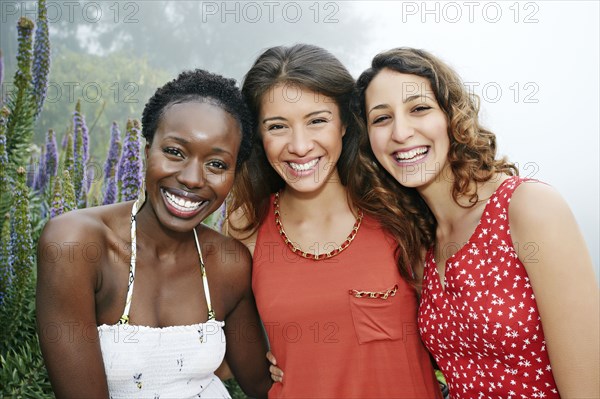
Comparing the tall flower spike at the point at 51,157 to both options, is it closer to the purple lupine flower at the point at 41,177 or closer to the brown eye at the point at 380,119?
the purple lupine flower at the point at 41,177

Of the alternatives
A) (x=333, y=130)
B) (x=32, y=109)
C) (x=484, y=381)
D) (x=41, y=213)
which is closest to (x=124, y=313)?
(x=333, y=130)

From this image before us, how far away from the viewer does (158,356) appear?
6.26 ft

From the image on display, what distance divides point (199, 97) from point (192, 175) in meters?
0.31

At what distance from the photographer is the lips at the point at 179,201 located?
6.34 feet

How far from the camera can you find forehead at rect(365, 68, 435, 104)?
2.14 m

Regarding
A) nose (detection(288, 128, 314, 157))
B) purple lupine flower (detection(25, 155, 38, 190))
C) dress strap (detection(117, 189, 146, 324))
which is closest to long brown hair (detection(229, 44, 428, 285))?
nose (detection(288, 128, 314, 157))

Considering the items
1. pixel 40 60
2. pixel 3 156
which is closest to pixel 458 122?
pixel 3 156

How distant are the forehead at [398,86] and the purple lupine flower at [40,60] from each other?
216cm

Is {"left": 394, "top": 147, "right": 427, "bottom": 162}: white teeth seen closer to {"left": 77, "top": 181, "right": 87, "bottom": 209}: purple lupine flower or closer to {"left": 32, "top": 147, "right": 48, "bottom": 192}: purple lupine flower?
{"left": 77, "top": 181, "right": 87, "bottom": 209}: purple lupine flower

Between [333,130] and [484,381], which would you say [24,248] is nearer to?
[333,130]

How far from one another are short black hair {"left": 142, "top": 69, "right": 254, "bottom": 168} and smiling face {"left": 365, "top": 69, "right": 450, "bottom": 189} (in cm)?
54

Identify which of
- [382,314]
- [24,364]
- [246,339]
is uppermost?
[382,314]

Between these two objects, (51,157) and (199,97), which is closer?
(199,97)

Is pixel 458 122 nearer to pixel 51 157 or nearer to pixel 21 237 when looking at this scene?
pixel 21 237
